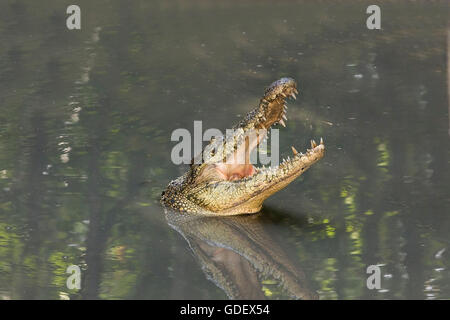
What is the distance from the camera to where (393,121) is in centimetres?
1235

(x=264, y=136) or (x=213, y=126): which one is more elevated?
(x=213, y=126)

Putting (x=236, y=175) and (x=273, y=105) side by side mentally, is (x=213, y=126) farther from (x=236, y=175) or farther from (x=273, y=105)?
(x=273, y=105)

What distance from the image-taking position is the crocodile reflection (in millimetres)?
7344

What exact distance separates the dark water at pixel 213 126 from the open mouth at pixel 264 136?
0.51 meters

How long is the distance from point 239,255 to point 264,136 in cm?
142

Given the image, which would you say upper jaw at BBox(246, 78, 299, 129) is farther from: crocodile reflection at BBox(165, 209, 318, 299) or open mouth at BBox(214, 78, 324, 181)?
crocodile reflection at BBox(165, 209, 318, 299)

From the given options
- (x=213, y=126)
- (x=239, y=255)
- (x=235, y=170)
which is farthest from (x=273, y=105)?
(x=213, y=126)

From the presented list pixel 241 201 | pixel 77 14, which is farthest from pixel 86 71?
pixel 241 201

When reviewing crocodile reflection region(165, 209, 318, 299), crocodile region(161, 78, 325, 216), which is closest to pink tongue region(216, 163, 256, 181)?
crocodile region(161, 78, 325, 216)

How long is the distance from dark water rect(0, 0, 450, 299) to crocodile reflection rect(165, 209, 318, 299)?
0.09 feet

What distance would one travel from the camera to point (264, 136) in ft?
29.5

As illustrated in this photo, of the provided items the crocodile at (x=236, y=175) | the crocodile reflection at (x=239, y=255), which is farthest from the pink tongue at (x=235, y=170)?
the crocodile reflection at (x=239, y=255)
